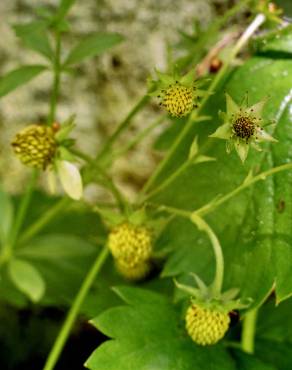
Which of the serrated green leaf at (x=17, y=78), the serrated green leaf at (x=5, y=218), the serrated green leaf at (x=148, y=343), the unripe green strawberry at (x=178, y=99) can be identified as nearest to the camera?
the unripe green strawberry at (x=178, y=99)

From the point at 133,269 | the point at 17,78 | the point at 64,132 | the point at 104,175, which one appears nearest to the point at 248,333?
the point at 133,269

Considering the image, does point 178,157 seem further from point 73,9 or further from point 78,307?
point 73,9

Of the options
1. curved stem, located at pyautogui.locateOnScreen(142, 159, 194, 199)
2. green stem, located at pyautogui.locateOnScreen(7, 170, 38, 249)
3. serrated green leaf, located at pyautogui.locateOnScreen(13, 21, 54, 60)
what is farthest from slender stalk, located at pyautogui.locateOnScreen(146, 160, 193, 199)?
serrated green leaf, located at pyautogui.locateOnScreen(13, 21, 54, 60)

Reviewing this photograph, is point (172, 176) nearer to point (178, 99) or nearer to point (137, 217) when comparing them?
point (137, 217)

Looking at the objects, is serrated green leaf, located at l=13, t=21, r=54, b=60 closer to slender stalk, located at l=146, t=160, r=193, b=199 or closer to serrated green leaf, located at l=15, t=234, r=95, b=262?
slender stalk, located at l=146, t=160, r=193, b=199

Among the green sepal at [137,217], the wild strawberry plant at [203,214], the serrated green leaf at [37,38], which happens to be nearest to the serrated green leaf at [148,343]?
the wild strawberry plant at [203,214]

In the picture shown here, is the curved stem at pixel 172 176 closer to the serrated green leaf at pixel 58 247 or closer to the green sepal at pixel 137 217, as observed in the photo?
the green sepal at pixel 137 217
